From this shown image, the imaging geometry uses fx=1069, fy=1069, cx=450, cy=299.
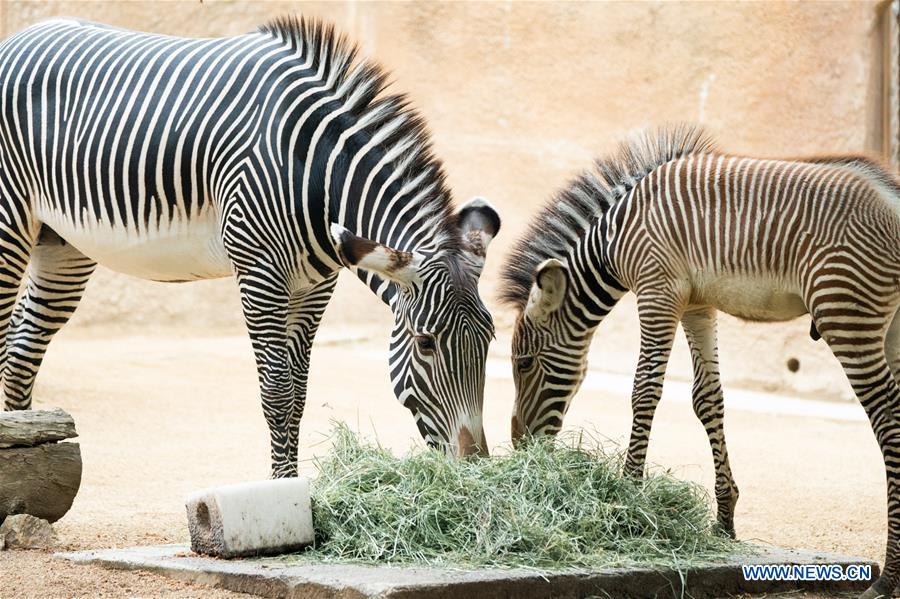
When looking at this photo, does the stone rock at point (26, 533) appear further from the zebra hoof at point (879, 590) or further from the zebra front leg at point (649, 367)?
the zebra hoof at point (879, 590)

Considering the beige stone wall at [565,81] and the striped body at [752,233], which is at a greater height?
the beige stone wall at [565,81]

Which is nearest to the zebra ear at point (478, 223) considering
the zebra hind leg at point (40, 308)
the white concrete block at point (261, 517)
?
the white concrete block at point (261, 517)

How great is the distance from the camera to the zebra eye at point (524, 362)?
623cm

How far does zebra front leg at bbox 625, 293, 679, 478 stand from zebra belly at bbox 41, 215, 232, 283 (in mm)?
2303

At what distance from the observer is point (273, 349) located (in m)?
5.56

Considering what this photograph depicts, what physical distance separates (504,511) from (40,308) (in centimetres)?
368

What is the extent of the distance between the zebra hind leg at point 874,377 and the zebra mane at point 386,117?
1.86 metres

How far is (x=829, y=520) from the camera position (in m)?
7.34

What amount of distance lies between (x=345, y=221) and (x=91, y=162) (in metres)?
1.68

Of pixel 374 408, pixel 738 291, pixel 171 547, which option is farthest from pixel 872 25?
pixel 171 547

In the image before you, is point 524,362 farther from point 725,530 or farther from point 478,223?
point 725,530

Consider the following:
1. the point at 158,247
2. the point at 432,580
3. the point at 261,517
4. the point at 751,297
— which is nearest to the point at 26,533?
the point at 261,517

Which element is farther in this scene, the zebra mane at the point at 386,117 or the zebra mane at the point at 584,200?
the zebra mane at the point at 584,200

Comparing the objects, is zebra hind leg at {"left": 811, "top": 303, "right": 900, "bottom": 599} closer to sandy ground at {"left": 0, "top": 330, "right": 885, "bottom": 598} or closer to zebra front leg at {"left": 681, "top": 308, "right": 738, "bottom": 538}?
zebra front leg at {"left": 681, "top": 308, "right": 738, "bottom": 538}
